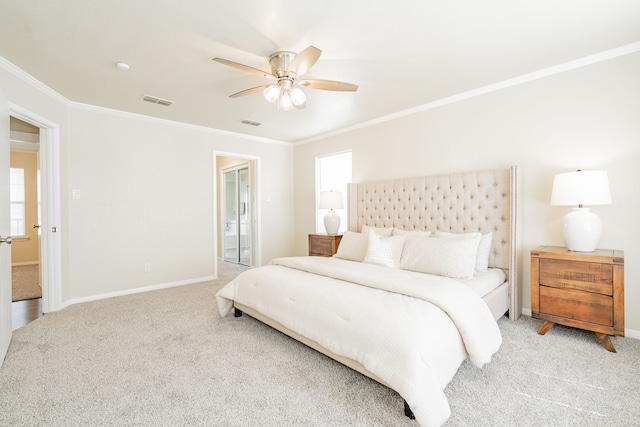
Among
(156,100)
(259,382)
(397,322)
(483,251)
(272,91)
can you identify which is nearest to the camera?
(397,322)

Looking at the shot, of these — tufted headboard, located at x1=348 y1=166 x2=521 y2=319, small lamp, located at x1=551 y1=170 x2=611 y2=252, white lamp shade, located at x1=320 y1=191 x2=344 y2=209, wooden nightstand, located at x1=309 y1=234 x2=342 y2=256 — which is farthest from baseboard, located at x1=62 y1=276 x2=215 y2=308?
small lamp, located at x1=551 y1=170 x2=611 y2=252

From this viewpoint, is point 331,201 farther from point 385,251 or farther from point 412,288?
point 412,288

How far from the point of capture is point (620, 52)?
2504 millimetres

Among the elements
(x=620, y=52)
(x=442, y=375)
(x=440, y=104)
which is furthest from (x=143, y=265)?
(x=620, y=52)

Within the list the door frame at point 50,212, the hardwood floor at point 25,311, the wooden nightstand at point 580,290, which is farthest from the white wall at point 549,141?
the hardwood floor at point 25,311

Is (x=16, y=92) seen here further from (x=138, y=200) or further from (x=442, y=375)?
(x=442, y=375)

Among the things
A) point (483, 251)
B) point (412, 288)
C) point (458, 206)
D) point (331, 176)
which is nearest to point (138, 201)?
point (331, 176)

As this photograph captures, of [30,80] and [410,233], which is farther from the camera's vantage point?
[410,233]

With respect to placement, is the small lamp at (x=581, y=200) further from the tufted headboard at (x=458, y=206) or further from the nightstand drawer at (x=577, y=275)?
the tufted headboard at (x=458, y=206)

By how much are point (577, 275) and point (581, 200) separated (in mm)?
606

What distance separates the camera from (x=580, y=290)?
2420 mm

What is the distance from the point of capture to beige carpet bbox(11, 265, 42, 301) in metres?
4.01

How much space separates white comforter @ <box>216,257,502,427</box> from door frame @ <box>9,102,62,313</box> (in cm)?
247

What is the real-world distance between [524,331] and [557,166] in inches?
61.3
